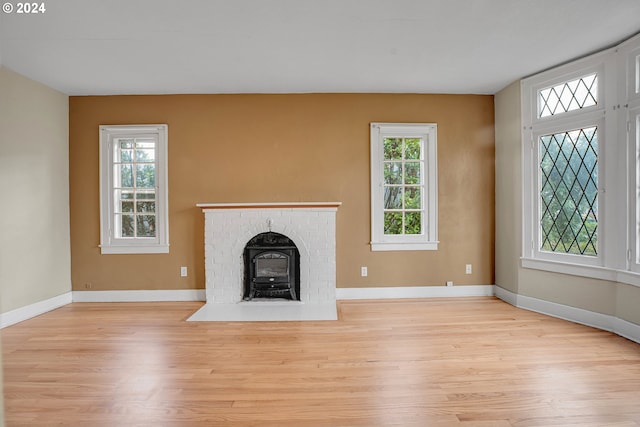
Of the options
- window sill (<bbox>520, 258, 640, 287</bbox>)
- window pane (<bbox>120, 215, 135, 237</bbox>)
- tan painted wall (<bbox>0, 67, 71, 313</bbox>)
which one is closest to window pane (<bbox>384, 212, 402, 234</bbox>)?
window sill (<bbox>520, 258, 640, 287</bbox>)

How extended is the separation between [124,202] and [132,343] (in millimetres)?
2129

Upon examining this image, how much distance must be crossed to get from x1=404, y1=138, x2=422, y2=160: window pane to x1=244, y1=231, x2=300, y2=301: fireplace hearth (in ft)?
6.16

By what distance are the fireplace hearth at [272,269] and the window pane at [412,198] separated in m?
1.55

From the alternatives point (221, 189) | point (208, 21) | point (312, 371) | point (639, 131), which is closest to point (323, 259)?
point (221, 189)

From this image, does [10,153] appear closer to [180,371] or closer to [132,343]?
[132,343]

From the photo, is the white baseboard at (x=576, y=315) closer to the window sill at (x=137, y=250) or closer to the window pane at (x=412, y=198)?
the window pane at (x=412, y=198)

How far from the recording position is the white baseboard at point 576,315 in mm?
3376

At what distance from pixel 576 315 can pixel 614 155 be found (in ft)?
5.32

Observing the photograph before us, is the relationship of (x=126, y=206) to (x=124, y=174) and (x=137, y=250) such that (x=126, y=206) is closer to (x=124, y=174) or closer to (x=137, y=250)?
(x=124, y=174)

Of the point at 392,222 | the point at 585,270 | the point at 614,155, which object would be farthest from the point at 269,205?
the point at 614,155

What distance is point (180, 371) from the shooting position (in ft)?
9.20

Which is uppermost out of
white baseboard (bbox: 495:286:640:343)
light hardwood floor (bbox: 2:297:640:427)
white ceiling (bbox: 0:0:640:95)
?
white ceiling (bbox: 0:0:640:95)

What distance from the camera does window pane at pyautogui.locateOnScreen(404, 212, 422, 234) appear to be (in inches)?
191

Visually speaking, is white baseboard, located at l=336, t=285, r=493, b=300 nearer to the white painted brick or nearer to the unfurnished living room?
the unfurnished living room
